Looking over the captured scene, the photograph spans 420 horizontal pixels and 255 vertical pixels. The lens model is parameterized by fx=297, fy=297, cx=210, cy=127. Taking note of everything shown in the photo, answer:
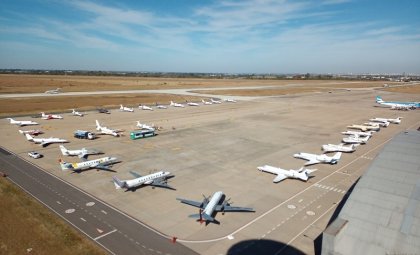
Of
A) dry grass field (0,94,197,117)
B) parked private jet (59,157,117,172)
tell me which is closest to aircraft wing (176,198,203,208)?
parked private jet (59,157,117,172)

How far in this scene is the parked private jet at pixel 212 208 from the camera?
141 feet

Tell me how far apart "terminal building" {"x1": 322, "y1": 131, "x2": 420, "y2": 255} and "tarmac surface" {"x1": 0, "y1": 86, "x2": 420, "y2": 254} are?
358 inches


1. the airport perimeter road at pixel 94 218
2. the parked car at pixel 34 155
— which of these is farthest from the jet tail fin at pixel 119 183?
the parked car at pixel 34 155

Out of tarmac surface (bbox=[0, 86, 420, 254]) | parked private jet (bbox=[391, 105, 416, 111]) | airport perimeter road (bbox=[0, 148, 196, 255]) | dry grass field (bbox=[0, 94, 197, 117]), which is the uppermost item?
parked private jet (bbox=[391, 105, 416, 111])

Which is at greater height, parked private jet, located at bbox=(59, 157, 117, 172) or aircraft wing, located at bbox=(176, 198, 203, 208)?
parked private jet, located at bbox=(59, 157, 117, 172)

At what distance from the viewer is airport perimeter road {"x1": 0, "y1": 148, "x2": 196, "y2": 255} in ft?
123

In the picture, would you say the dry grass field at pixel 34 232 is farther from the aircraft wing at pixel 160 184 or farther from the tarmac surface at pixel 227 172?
the aircraft wing at pixel 160 184

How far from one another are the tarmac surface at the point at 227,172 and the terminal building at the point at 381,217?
9.10 meters

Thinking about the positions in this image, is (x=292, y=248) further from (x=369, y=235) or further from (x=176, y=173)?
(x=176, y=173)

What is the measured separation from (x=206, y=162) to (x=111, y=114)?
281 ft

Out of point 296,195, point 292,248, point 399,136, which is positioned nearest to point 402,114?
point 399,136

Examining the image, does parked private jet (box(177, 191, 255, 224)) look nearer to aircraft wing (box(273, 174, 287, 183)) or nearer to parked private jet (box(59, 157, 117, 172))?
aircraft wing (box(273, 174, 287, 183))

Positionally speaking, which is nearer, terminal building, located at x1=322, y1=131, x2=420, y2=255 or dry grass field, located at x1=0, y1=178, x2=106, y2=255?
terminal building, located at x1=322, y1=131, x2=420, y2=255

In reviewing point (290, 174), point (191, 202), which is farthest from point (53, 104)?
point (290, 174)
